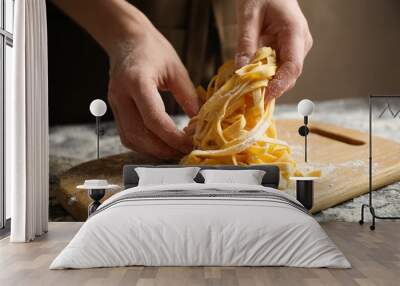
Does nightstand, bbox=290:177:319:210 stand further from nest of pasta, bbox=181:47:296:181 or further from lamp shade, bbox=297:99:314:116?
lamp shade, bbox=297:99:314:116

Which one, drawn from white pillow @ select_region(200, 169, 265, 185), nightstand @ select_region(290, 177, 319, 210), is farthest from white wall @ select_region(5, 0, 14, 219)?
nightstand @ select_region(290, 177, 319, 210)

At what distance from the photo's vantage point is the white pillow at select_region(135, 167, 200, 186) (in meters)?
5.73

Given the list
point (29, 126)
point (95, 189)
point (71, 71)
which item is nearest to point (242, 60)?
point (71, 71)

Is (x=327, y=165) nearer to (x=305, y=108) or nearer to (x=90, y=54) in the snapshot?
(x=305, y=108)

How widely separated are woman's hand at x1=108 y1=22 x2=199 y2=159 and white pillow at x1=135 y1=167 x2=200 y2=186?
1.28ft

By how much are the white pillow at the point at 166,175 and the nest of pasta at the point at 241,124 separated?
1.13 feet

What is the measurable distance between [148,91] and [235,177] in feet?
4.23

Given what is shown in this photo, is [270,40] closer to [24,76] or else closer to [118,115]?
[118,115]

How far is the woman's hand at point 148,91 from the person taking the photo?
243 inches

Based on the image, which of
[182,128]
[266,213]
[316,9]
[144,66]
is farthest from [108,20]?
[266,213]

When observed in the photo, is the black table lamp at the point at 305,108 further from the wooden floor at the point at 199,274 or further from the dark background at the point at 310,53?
the wooden floor at the point at 199,274

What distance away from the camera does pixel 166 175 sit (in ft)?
19.0

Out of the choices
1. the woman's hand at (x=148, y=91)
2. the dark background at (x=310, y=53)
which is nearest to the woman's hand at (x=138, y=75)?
the woman's hand at (x=148, y=91)

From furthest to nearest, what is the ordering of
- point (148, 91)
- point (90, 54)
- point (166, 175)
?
point (90, 54)
point (148, 91)
point (166, 175)
